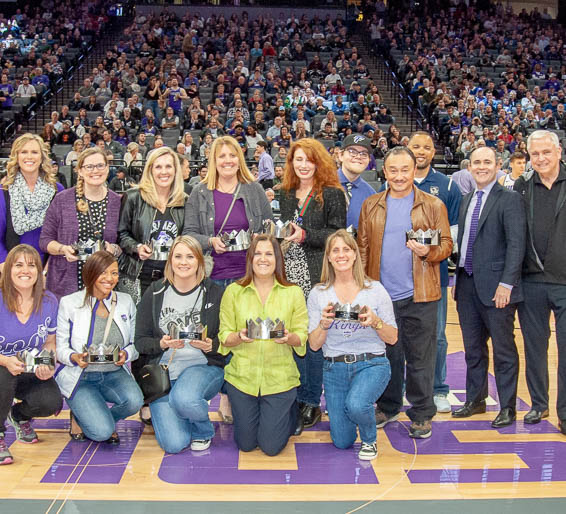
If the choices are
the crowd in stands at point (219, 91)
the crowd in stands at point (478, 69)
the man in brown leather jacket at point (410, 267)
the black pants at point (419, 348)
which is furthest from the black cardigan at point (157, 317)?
the crowd in stands at point (478, 69)

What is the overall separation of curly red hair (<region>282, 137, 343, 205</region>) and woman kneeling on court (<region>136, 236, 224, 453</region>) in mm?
717

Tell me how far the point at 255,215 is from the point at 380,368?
110 cm

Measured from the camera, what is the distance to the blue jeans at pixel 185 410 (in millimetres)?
3629

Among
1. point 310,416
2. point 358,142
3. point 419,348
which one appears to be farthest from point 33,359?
point 358,142

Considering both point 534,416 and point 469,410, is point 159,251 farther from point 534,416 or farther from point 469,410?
point 534,416

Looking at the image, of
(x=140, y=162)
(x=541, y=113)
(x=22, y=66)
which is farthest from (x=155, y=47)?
(x=541, y=113)

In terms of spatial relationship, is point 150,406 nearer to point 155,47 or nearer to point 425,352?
point 425,352

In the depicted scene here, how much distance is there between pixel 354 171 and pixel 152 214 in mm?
1206

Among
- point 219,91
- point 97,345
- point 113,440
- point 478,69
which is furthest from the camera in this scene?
point 478,69

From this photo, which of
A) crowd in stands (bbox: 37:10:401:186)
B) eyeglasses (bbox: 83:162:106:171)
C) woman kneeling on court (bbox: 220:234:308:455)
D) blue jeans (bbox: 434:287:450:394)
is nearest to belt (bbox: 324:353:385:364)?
woman kneeling on court (bbox: 220:234:308:455)

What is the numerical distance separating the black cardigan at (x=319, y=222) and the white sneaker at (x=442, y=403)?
1.09 m

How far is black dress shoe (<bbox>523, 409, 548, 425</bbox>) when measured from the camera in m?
4.03

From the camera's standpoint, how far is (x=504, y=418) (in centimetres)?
400

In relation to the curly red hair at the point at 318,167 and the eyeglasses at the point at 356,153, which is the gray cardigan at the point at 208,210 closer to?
the curly red hair at the point at 318,167
